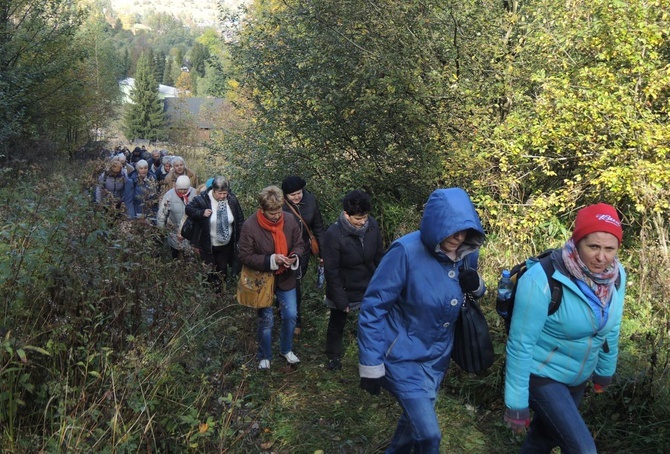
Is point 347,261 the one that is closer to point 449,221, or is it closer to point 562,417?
point 449,221

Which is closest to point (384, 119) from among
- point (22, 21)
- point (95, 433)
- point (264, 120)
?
point (264, 120)

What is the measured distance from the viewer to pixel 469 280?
3.18 metres

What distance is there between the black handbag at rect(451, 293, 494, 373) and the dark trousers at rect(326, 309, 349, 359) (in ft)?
8.00

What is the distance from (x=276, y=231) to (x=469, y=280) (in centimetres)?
251

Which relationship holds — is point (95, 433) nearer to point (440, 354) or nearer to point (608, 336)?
point (440, 354)

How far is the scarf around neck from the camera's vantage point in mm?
2934

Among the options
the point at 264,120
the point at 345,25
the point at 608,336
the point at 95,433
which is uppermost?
the point at 345,25

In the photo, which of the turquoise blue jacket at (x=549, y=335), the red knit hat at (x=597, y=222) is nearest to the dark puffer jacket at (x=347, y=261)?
the turquoise blue jacket at (x=549, y=335)

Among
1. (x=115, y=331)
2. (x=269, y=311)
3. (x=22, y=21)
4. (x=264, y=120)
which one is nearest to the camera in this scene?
(x=115, y=331)

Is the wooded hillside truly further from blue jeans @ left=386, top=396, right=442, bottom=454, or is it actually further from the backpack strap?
the backpack strap

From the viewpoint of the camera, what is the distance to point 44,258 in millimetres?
4207

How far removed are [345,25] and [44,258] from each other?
236 inches

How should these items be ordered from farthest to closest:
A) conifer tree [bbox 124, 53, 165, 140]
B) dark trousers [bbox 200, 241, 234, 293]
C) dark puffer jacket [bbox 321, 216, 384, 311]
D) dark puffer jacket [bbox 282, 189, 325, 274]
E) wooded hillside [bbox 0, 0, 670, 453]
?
conifer tree [bbox 124, 53, 165, 140], dark trousers [bbox 200, 241, 234, 293], dark puffer jacket [bbox 282, 189, 325, 274], dark puffer jacket [bbox 321, 216, 384, 311], wooded hillside [bbox 0, 0, 670, 453]

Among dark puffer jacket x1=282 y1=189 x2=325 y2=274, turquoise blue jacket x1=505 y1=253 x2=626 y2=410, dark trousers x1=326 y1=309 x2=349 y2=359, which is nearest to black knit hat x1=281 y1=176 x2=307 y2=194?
dark puffer jacket x1=282 y1=189 x2=325 y2=274
